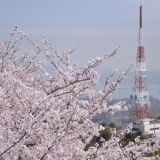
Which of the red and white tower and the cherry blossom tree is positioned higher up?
the red and white tower

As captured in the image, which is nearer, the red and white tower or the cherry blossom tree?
the cherry blossom tree

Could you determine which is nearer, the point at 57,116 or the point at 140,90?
the point at 57,116

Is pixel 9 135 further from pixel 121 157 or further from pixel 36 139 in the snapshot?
pixel 121 157

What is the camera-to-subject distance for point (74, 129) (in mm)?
3508

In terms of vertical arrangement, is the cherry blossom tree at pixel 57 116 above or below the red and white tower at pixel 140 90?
below

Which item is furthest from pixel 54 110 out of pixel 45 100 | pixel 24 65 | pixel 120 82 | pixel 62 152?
pixel 24 65

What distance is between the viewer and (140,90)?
3259 cm

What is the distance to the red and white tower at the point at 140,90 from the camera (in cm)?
3031

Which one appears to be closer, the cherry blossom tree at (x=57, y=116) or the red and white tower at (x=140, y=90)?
the cherry blossom tree at (x=57, y=116)

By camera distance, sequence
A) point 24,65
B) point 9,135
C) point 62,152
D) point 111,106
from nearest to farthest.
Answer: point 9,135 → point 62,152 → point 111,106 → point 24,65

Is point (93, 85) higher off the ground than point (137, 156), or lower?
higher

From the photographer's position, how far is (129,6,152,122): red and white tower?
3031cm

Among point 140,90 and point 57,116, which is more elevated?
point 140,90

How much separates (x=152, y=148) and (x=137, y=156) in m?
0.21
